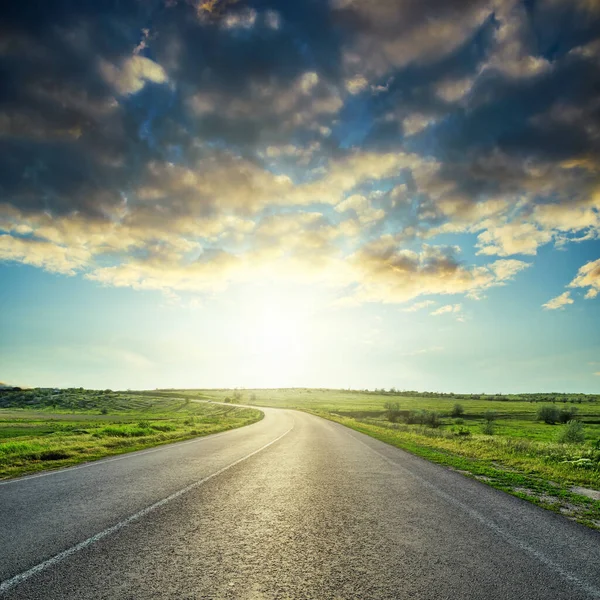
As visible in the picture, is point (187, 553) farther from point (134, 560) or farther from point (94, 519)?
point (94, 519)

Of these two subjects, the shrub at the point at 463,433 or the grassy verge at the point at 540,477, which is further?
the shrub at the point at 463,433

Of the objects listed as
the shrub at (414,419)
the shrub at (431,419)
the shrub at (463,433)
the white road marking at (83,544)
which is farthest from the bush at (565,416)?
the white road marking at (83,544)

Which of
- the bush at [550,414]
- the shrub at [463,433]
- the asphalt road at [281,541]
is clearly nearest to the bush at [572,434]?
the shrub at [463,433]

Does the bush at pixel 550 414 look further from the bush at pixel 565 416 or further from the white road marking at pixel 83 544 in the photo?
the white road marking at pixel 83 544

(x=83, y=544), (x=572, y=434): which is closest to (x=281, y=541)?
(x=83, y=544)

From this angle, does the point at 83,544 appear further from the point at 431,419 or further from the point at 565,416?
the point at 565,416

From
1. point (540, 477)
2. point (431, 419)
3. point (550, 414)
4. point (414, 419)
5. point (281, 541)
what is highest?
point (281, 541)

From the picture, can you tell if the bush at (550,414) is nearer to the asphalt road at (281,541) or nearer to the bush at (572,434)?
the bush at (572,434)

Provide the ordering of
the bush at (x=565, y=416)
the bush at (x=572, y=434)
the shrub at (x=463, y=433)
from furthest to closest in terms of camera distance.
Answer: the bush at (x=565, y=416) → the bush at (x=572, y=434) → the shrub at (x=463, y=433)

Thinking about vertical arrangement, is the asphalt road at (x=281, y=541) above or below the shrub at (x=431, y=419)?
above

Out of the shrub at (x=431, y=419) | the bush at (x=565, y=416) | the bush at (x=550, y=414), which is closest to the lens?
the shrub at (x=431, y=419)

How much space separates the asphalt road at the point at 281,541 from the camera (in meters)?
3.88

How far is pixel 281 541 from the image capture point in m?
5.32

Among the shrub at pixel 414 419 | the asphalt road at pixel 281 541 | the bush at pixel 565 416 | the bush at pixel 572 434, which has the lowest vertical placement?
the shrub at pixel 414 419
